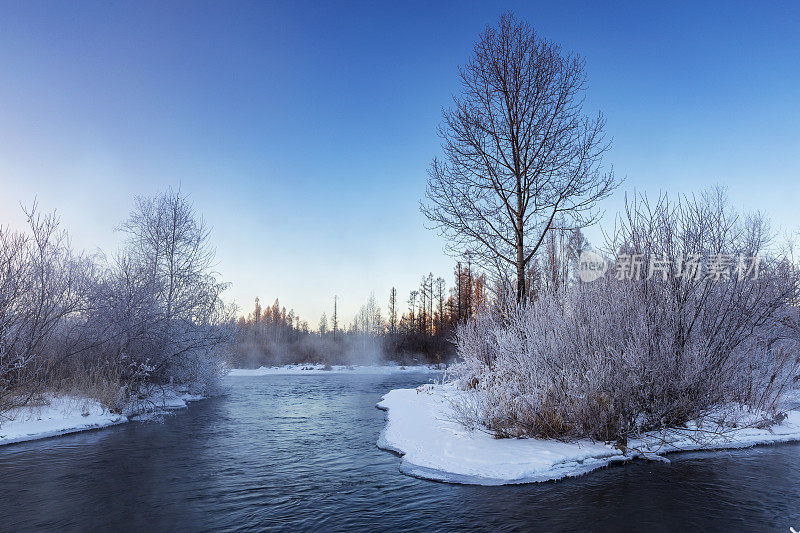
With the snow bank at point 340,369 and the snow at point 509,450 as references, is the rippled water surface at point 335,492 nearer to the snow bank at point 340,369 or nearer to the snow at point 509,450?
the snow at point 509,450

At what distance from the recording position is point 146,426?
11844 millimetres

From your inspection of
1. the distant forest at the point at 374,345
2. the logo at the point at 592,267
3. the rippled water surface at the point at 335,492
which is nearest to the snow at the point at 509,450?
the rippled water surface at the point at 335,492

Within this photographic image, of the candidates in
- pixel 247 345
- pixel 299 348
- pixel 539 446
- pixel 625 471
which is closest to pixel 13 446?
pixel 539 446

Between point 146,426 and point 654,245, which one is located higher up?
point 654,245

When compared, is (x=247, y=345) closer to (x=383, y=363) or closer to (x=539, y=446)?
(x=383, y=363)

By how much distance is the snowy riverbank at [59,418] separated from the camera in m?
9.98

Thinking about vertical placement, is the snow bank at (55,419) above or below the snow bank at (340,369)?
above

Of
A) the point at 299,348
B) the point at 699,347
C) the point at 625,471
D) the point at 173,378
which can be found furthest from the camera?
the point at 299,348

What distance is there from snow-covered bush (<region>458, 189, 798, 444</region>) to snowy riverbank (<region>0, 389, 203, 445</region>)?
934 cm

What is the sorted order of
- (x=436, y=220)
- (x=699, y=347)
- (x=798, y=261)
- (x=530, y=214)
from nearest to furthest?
(x=699, y=347) < (x=798, y=261) < (x=530, y=214) < (x=436, y=220)

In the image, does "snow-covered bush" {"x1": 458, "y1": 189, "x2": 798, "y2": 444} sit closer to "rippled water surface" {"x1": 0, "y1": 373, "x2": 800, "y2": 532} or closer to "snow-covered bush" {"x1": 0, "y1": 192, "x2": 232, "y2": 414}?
"rippled water surface" {"x1": 0, "y1": 373, "x2": 800, "y2": 532}

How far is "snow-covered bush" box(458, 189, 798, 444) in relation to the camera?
7.41 m

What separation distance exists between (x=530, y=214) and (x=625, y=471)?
6.60 meters

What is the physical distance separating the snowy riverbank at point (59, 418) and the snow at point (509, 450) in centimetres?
756
